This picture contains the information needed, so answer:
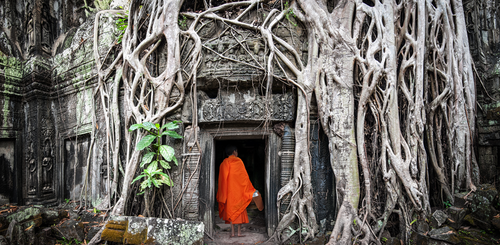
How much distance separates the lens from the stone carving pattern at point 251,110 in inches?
132

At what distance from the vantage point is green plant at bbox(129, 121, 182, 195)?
10.3ft

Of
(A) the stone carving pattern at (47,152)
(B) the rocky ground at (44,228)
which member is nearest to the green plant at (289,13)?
(B) the rocky ground at (44,228)

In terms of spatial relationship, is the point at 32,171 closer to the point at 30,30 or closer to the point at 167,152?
the point at 30,30

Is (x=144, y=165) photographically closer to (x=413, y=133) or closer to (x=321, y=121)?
(x=321, y=121)

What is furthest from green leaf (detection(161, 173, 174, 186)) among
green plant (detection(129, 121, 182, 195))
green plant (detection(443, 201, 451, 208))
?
green plant (detection(443, 201, 451, 208))

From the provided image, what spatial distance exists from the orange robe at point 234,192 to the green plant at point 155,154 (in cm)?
74

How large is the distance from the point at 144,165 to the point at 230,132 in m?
1.21

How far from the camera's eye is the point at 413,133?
3191mm

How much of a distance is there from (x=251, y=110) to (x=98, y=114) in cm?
245

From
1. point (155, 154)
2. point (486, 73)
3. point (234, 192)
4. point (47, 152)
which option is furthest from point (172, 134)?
point (486, 73)

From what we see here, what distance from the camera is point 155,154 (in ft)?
10.8

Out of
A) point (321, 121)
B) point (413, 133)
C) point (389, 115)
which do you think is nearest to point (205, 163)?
point (321, 121)

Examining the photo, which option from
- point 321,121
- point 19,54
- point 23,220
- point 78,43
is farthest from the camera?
point 19,54

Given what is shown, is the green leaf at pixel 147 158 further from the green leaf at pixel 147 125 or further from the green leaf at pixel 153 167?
the green leaf at pixel 147 125
